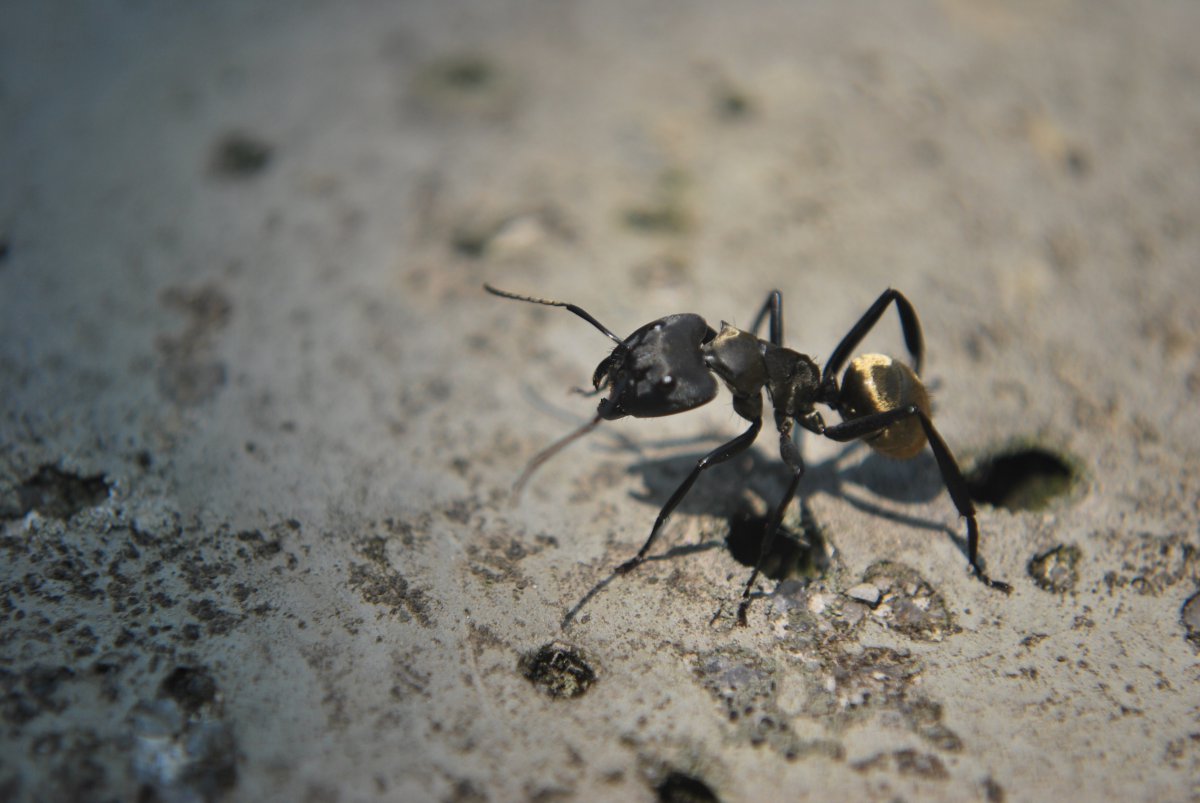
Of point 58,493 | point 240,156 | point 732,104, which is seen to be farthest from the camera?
point 732,104

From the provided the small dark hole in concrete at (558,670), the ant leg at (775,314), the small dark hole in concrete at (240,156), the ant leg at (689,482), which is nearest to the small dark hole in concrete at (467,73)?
the small dark hole in concrete at (240,156)

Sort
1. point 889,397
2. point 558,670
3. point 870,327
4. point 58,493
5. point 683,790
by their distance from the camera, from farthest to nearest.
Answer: point 870,327 < point 889,397 < point 58,493 < point 558,670 < point 683,790

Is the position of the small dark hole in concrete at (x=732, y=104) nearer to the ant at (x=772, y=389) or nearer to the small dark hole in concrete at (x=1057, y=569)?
the ant at (x=772, y=389)

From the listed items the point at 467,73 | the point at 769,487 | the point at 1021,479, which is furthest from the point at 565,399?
the point at 467,73

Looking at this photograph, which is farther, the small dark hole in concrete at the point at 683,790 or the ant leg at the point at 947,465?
the ant leg at the point at 947,465

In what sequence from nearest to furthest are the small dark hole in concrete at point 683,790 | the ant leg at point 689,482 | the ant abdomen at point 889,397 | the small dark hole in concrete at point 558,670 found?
the small dark hole in concrete at point 683,790 → the small dark hole in concrete at point 558,670 → the ant leg at point 689,482 → the ant abdomen at point 889,397

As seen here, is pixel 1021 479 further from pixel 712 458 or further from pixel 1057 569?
pixel 712 458

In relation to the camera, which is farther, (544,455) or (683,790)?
(544,455)
